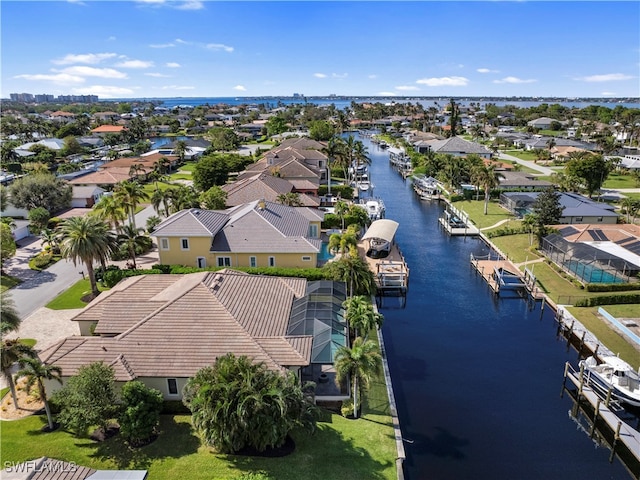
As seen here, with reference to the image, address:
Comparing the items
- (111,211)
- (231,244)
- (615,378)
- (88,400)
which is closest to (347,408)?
(88,400)

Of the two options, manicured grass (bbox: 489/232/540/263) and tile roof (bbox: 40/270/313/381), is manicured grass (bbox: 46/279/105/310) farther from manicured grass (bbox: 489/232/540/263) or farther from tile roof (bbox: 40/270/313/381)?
manicured grass (bbox: 489/232/540/263)

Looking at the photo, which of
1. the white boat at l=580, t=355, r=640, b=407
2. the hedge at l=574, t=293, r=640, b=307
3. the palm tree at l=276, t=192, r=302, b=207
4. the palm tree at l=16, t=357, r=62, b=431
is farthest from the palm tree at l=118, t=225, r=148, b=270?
the hedge at l=574, t=293, r=640, b=307

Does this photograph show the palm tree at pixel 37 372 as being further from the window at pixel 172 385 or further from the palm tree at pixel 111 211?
the palm tree at pixel 111 211

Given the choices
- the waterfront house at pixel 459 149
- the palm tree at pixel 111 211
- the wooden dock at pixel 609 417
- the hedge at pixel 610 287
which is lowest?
the wooden dock at pixel 609 417

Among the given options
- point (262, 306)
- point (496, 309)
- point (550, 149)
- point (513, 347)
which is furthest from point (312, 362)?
point (550, 149)

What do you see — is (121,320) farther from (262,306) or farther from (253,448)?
(253,448)

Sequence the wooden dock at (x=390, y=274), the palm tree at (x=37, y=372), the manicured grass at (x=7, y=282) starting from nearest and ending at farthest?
1. the palm tree at (x=37, y=372)
2. the manicured grass at (x=7, y=282)
3. the wooden dock at (x=390, y=274)

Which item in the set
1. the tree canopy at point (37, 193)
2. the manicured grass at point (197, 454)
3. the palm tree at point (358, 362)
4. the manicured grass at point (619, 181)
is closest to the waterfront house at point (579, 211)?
the manicured grass at point (619, 181)
